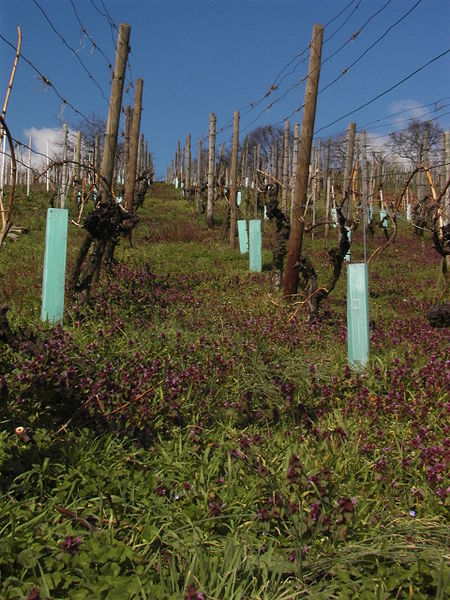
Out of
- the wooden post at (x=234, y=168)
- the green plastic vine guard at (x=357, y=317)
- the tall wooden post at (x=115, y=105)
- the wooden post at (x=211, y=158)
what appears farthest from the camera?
the wooden post at (x=211, y=158)

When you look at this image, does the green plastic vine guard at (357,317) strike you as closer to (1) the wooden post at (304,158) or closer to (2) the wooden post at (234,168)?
(1) the wooden post at (304,158)

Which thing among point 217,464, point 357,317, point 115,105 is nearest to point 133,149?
point 115,105

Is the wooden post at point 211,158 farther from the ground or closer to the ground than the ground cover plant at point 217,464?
farther from the ground

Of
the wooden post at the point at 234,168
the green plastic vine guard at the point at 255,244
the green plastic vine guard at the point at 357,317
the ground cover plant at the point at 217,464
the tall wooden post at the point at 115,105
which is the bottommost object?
the ground cover plant at the point at 217,464

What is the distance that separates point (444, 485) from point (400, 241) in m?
23.4

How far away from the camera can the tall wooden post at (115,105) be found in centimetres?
842

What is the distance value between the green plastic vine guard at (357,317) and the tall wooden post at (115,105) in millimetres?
4086

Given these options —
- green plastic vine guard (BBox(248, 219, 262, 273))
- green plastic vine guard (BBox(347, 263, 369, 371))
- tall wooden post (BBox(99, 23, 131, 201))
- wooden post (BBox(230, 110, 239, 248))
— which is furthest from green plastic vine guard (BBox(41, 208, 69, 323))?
wooden post (BBox(230, 110, 239, 248))

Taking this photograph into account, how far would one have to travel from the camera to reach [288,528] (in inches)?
109

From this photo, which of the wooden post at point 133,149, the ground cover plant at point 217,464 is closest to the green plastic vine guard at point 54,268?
the ground cover plant at point 217,464

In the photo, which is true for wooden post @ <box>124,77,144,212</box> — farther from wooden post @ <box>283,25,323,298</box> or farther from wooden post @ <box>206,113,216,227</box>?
wooden post @ <box>283,25,323,298</box>

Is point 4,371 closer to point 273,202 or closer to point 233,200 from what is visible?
point 273,202

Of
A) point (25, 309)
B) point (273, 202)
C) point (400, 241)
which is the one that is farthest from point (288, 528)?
point (400, 241)

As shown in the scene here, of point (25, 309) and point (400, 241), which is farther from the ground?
point (400, 241)
